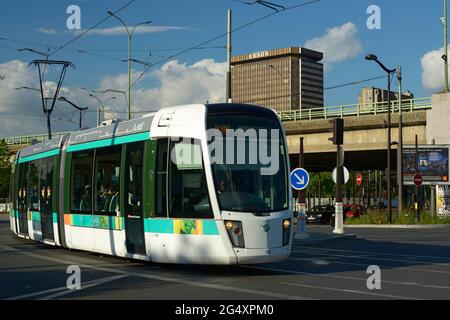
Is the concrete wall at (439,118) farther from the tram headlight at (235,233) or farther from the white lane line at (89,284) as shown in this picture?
the white lane line at (89,284)

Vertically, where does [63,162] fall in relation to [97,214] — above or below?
above

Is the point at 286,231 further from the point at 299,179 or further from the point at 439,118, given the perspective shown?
the point at 439,118

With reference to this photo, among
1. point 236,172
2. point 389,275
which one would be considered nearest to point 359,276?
point 389,275

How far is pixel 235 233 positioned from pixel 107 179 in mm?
4498

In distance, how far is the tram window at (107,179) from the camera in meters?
15.5

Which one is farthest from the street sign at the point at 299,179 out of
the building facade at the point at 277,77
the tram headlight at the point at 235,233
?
the building facade at the point at 277,77

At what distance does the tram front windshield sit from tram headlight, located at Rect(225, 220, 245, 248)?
25cm

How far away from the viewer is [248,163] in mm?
12914

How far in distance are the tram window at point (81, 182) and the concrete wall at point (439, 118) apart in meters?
30.1

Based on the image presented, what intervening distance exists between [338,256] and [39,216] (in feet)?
29.1

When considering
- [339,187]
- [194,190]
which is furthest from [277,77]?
[194,190]

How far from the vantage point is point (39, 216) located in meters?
20.6

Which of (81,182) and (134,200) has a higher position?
(81,182)
